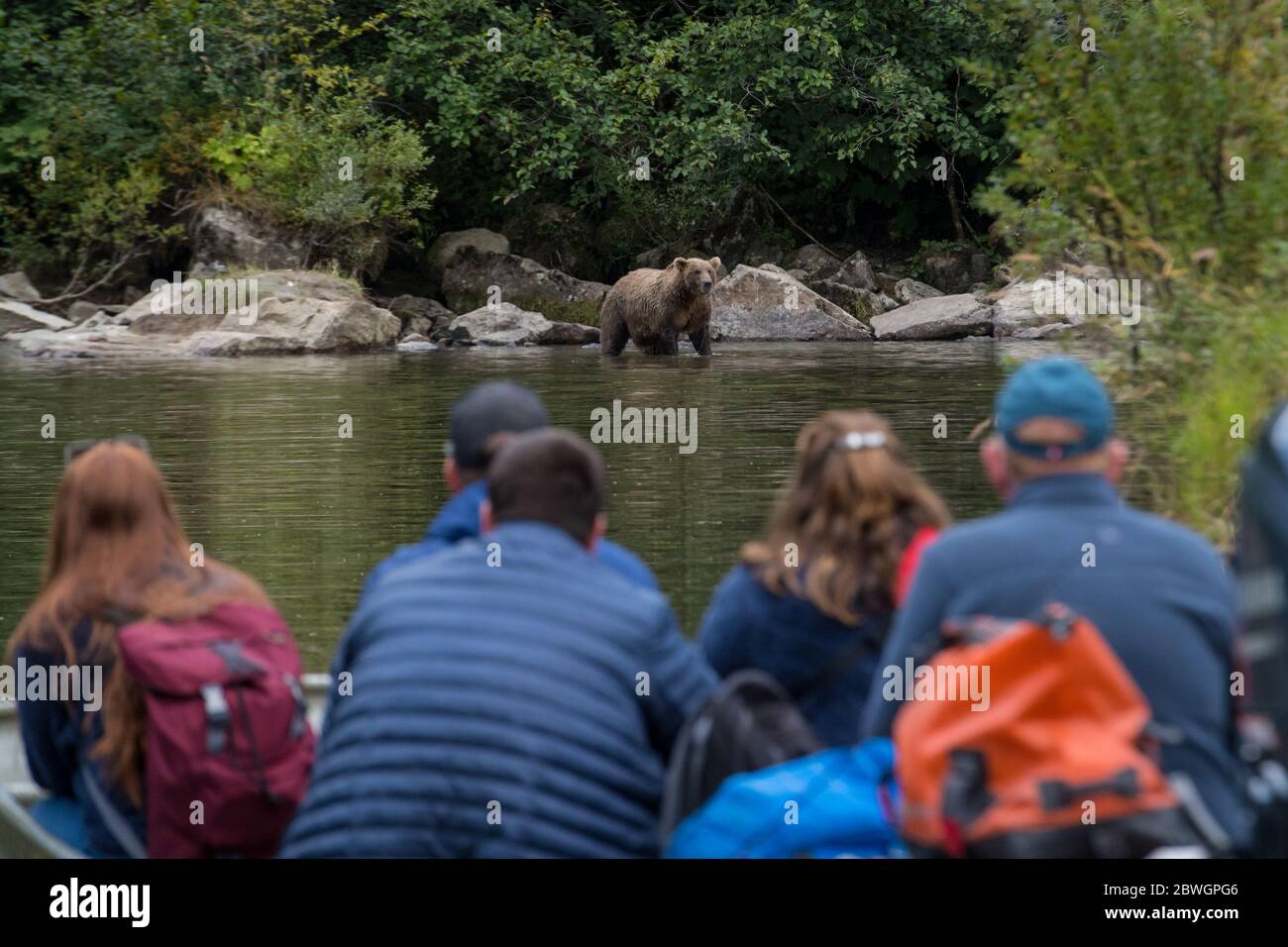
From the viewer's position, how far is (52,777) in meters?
4.52

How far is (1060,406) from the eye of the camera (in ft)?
12.3

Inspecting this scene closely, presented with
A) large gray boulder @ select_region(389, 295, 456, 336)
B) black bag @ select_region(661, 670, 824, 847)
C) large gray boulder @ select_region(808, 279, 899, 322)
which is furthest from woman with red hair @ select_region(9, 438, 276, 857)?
large gray boulder @ select_region(808, 279, 899, 322)

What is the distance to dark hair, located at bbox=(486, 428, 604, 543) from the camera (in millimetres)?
3965

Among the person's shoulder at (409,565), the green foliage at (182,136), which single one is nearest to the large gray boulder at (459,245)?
the green foliage at (182,136)

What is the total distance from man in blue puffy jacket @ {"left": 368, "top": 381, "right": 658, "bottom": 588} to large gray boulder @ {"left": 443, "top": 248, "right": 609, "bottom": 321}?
2508cm

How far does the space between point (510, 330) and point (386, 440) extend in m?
12.6

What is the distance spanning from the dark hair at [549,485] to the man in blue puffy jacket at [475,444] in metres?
0.63

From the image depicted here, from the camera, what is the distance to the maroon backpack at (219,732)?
4.10m

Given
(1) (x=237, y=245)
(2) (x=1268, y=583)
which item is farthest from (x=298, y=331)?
(2) (x=1268, y=583)

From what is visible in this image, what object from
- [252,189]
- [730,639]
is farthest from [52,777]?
[252,189]

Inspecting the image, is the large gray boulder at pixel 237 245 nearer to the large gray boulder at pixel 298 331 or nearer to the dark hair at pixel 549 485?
the large gray boulder at pixel 298 331

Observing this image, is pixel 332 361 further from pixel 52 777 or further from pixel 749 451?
pixel 52 777

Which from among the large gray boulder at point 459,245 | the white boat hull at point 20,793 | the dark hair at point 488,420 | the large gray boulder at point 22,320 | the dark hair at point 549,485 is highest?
the large gray boulder at point 459,245

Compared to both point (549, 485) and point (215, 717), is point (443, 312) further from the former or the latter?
point (549, 485)
